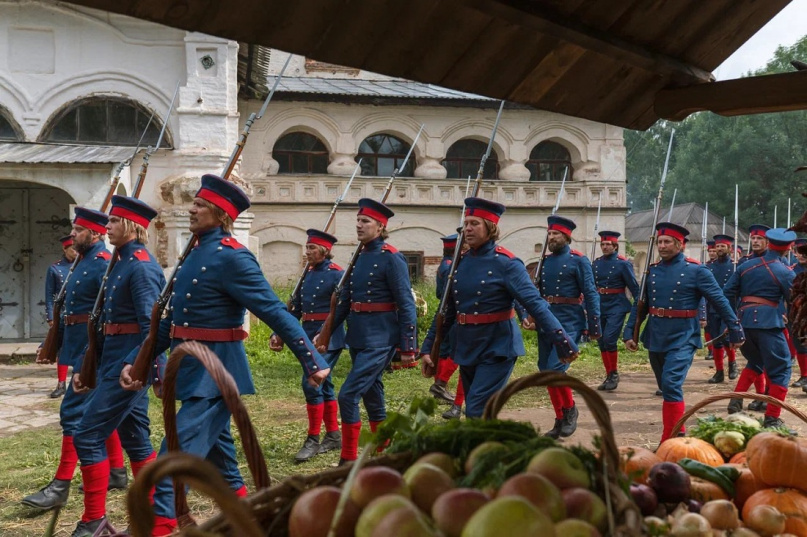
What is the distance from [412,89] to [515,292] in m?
17.0

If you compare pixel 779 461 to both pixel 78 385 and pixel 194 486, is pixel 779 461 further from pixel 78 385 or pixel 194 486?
pixel 78 385

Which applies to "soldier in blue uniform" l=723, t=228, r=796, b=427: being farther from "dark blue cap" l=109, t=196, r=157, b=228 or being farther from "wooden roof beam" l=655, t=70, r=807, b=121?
"dark blue cap" l=109, t=196, r=157, b=228

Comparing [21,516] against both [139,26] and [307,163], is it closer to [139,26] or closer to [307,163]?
[139,26]

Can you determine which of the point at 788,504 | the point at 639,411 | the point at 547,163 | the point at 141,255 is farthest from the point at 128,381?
the point at 547,163

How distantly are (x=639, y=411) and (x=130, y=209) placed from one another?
22.1 feet

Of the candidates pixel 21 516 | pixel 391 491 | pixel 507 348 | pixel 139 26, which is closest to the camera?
pixel 391 491

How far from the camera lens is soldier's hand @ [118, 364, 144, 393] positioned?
5.02m

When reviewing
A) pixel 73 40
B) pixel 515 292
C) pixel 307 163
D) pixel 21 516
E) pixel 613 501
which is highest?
pixel 73 40

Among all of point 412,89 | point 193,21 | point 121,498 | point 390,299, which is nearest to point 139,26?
point 412,89

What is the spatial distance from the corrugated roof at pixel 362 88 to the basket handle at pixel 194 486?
1951 centimetres

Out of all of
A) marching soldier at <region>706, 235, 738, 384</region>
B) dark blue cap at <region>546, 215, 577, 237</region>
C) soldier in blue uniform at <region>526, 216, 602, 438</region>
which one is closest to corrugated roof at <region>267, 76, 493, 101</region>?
marching soldier at <region>706, 235, 738, 384</region>

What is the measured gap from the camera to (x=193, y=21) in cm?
243

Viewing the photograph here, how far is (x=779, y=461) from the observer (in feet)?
10.1

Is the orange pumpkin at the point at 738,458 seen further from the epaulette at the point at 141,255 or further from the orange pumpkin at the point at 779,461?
the epaulette at the point at 141,255
